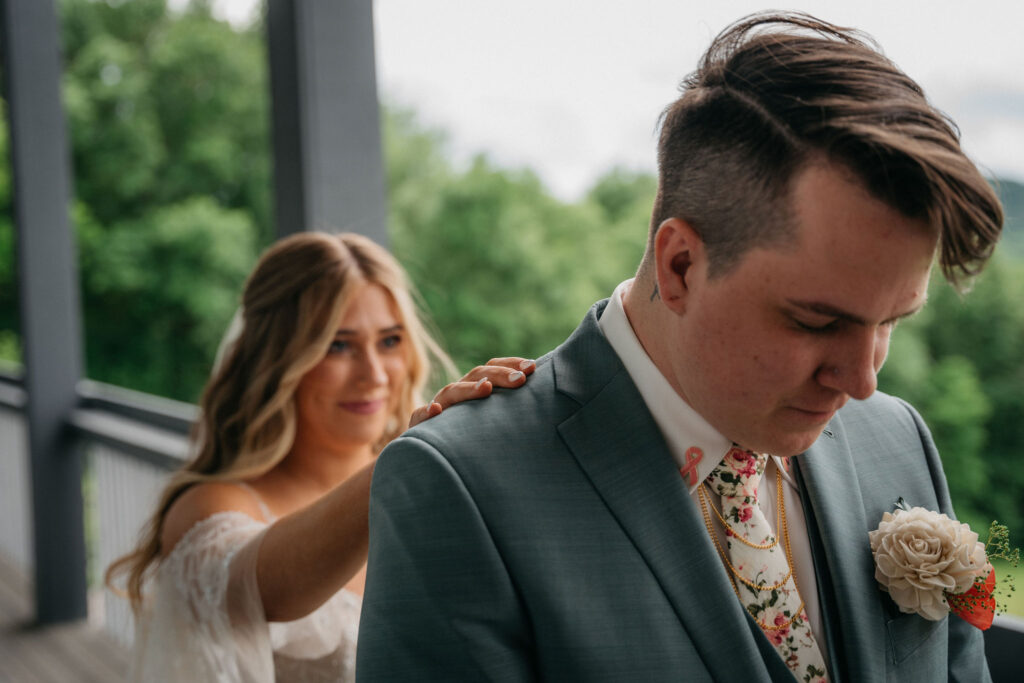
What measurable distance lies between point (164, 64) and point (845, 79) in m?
16.9

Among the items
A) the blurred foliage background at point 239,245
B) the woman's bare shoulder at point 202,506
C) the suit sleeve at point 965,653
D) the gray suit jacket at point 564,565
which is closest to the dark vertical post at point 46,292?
the woman's bare shoulder at point 202,506

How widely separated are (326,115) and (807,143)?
1.62 m

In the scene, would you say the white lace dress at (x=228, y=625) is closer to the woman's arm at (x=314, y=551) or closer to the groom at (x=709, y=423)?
the woman's arm at (x=314, y=551)

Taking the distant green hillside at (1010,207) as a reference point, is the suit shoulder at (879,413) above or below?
below

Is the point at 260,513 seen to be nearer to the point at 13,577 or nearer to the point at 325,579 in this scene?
the point at 325,579

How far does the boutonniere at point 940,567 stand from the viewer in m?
1.16

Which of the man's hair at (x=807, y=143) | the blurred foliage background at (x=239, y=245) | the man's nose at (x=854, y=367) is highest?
the man's hair at (x=807, y=143)

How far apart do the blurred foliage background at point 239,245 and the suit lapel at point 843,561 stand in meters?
12.4

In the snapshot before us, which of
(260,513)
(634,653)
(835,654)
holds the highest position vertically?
(634,653)

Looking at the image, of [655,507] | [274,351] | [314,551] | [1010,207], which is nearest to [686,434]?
[655,507]

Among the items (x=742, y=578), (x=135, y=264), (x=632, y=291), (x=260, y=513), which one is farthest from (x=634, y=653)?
(x=135, y=264)

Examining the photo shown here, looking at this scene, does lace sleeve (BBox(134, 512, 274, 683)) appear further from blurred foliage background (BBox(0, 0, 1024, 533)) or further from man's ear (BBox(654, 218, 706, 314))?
blurred foliage background (BBox(0, 0, 1024, 533))

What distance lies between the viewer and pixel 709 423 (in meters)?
1.17

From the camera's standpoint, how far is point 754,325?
1018 mm
